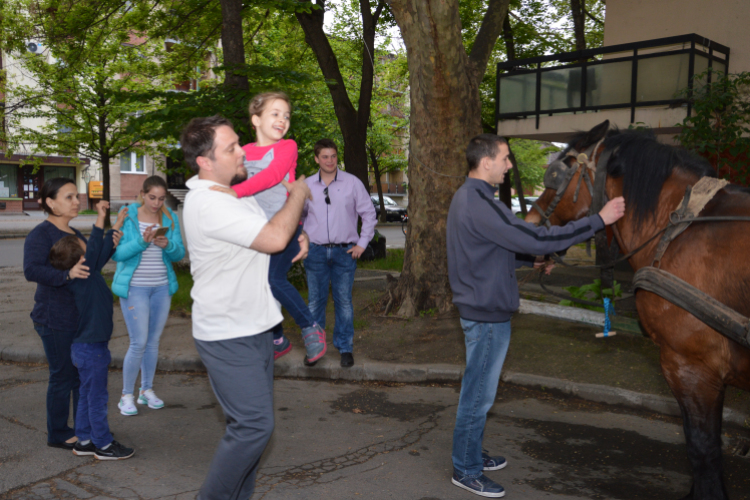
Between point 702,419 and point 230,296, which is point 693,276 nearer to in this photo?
point 702,419

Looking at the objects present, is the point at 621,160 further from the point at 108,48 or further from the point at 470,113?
the point at 108,48

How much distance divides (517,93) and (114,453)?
15530 millimetres

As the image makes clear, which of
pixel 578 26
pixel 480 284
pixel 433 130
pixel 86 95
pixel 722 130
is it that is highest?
pixel 578 26

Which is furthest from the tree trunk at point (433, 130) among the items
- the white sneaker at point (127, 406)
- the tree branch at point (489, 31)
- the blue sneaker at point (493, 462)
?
the blue sneaker at point (493, 462)

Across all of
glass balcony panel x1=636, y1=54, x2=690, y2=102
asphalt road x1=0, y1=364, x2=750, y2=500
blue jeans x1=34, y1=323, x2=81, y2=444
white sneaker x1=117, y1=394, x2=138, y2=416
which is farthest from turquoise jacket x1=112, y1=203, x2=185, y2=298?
glass balcony panel x1=636, y1=54, x2=690, y2=102

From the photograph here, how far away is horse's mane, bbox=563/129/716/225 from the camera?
3.54 meters

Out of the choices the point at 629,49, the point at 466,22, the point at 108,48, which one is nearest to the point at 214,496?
the point at 629,49

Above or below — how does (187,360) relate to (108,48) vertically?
below

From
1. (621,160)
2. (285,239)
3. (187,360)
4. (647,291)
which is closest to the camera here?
(285,239)

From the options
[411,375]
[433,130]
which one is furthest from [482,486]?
[433,130]

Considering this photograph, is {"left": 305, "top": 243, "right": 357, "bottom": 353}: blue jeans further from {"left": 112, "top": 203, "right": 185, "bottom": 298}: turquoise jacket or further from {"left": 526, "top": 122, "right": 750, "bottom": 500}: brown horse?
{"left": 526, "top": 122, "right": 750, "bottom": 500}: brown horse

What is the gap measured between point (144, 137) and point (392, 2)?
429 centimetres

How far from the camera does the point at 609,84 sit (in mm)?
15531

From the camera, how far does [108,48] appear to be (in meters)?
22.7
